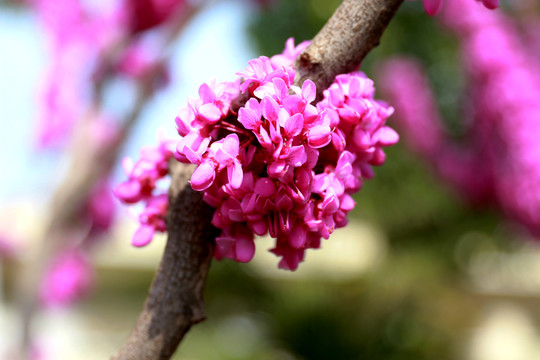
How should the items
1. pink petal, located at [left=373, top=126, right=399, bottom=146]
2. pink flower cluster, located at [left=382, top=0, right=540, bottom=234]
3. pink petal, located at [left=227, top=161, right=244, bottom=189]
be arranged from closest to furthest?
pink petal, located at [left=227, top=161, right=244, bottom=189] → pink petal, located at [left=373, top=126, right=399, bottom=146] → pink flower cluster, located at [left=382, top=0, right=540, bottom=234]

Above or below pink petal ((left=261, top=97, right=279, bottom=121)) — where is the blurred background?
below

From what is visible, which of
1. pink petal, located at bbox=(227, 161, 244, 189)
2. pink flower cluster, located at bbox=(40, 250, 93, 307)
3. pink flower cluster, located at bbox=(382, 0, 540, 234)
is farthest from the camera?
pink flower cluster, located at bbox=(40, 250, 93, 307)

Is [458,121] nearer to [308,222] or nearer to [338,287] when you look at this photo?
[338,287]

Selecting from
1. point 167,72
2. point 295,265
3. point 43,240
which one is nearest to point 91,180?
point 43,240

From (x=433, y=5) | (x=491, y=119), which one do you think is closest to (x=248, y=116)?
(x=433, y=5)

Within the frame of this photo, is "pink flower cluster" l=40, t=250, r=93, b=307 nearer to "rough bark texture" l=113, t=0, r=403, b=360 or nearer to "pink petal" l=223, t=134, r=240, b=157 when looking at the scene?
"rough bark texture" l=113, t=0, r=403, b=360

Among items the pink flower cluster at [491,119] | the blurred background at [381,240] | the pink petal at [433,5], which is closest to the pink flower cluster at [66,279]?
the blurred background at [381,240]

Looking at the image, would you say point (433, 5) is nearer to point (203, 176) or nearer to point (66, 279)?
point (203, 176)

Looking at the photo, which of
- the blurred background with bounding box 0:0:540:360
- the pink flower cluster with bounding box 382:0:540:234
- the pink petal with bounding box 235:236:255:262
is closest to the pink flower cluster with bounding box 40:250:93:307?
the blurred background with bounding box 0:0:540:360
